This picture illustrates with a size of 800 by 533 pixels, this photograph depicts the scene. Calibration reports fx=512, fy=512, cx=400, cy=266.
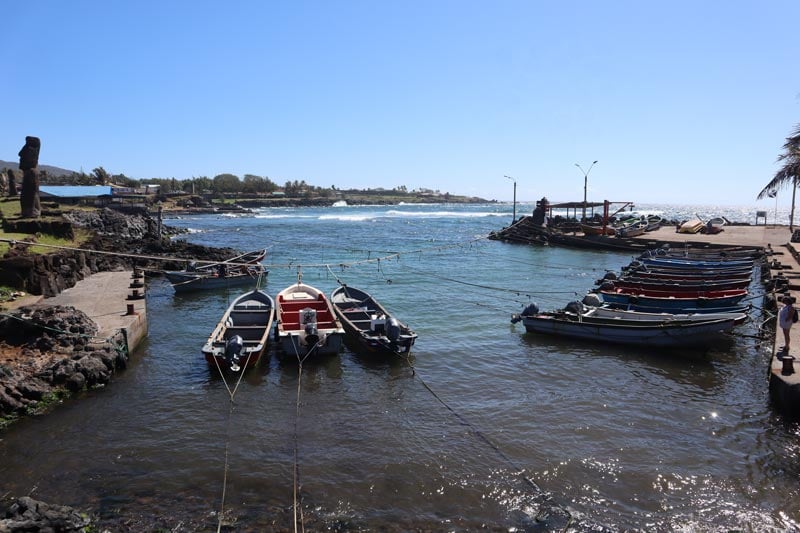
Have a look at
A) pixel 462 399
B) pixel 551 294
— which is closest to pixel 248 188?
pixel 551 294

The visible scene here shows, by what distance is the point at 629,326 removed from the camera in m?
17.9

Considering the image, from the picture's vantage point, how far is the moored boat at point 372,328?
54.2ft

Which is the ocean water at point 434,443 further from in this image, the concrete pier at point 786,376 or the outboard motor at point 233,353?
the outboard motor at point 233,353

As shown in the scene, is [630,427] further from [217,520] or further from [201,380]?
[201,380]

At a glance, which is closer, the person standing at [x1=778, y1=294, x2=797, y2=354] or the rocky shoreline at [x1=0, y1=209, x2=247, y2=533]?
the rocky shoreline at [x1=0, y1=209, x2=247, y2=533]

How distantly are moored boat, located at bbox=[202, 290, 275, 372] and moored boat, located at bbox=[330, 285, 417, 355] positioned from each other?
Result: 2.85 metres

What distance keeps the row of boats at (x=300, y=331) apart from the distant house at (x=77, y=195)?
214 feet

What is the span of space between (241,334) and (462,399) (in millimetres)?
8237

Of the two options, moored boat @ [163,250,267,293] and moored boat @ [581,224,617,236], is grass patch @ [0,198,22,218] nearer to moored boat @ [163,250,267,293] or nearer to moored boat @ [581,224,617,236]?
moored boat @ [163,250,267,293]

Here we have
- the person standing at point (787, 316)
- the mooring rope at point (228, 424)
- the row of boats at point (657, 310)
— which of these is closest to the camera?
the mooring rope at point (228, 424)

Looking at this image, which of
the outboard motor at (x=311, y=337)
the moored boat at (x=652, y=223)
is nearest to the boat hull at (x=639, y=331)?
the outboard motor at (x=311, y=337)

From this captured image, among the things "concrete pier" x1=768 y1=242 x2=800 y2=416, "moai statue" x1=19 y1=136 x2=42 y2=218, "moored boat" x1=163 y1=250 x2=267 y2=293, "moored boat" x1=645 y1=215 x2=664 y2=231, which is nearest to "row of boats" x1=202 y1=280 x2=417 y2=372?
"moored boat" x1=163 y1=250 x2=267 y2=293

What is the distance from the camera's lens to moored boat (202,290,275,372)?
15.2m

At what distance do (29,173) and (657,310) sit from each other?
32039 mm
